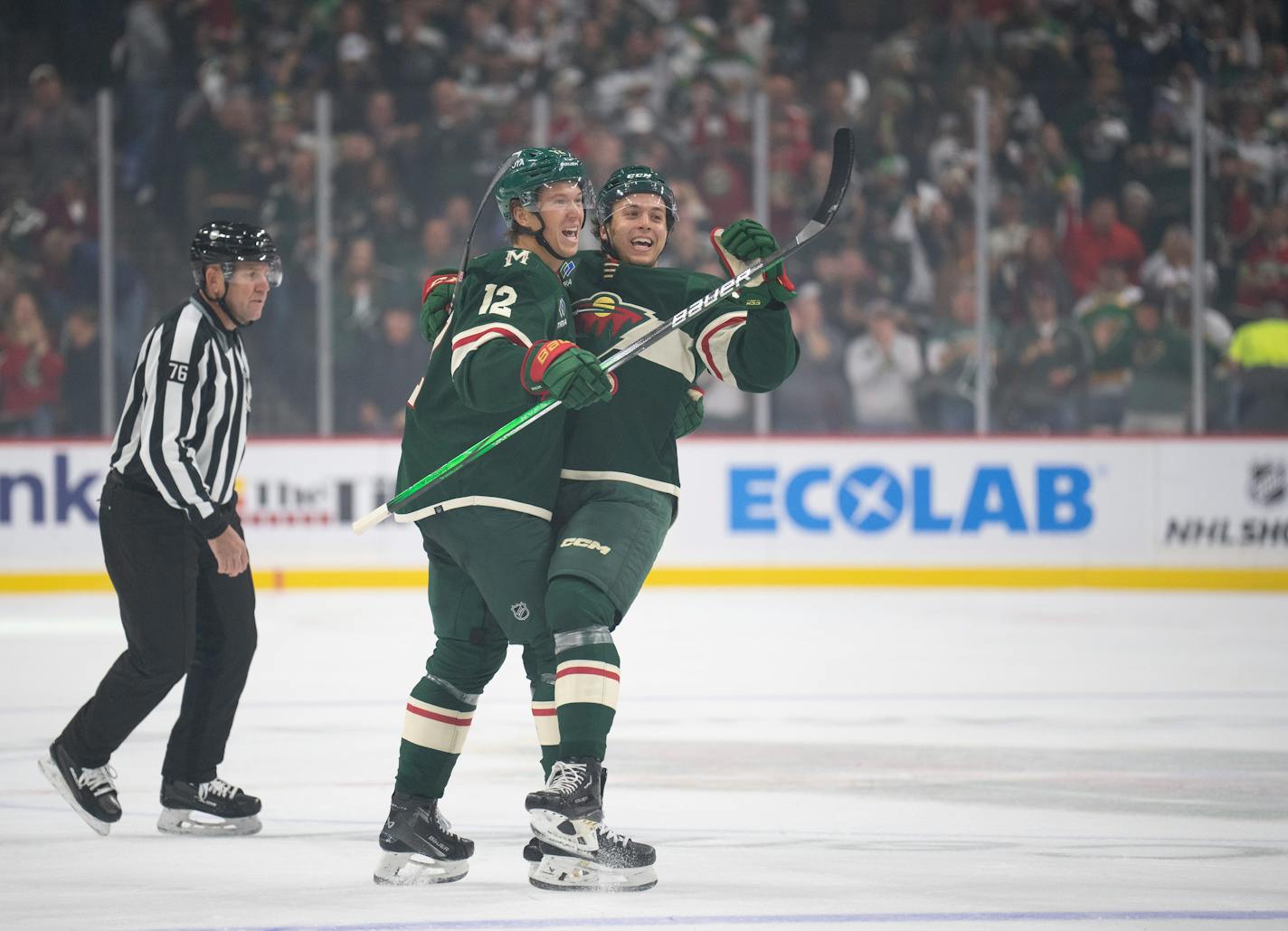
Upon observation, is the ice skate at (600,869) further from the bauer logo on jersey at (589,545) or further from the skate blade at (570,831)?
the bauer logo on jersey at (589,545)

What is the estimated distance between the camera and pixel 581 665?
3611mm

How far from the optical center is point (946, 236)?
33.6ft

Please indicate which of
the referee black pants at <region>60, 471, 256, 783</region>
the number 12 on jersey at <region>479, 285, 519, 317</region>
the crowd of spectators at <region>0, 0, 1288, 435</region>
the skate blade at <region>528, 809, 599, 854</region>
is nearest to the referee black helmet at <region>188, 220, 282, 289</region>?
the referee black pants at <region>60, 471, 256, 783</region>

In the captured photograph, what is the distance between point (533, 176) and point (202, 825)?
168 centimetres

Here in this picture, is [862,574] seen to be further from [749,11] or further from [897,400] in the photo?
[749,11]

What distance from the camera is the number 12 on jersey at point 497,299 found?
3.63m

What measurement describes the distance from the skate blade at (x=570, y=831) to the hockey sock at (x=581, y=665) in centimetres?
11

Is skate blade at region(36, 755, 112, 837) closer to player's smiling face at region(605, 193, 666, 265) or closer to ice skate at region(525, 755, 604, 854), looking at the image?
ice skate at region(525, 755, 604, 854)

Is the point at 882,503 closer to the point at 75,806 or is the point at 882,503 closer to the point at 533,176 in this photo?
the point at 75,806

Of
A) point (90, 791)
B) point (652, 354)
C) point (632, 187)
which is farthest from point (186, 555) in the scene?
point (632, 187)

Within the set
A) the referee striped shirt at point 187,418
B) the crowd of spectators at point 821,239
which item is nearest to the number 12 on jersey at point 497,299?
the referee striped shirt at point 187,418

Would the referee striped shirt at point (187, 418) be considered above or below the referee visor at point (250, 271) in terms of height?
below

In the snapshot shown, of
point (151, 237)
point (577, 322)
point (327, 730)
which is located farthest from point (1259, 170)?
point (577, 322)

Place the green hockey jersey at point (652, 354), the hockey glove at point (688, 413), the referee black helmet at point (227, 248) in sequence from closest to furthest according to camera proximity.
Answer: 1. the green hockey jersey at point (652, 354)
2. the hockey glove at point (688, 413)
3. the referee black helmet at point (227, 248)
